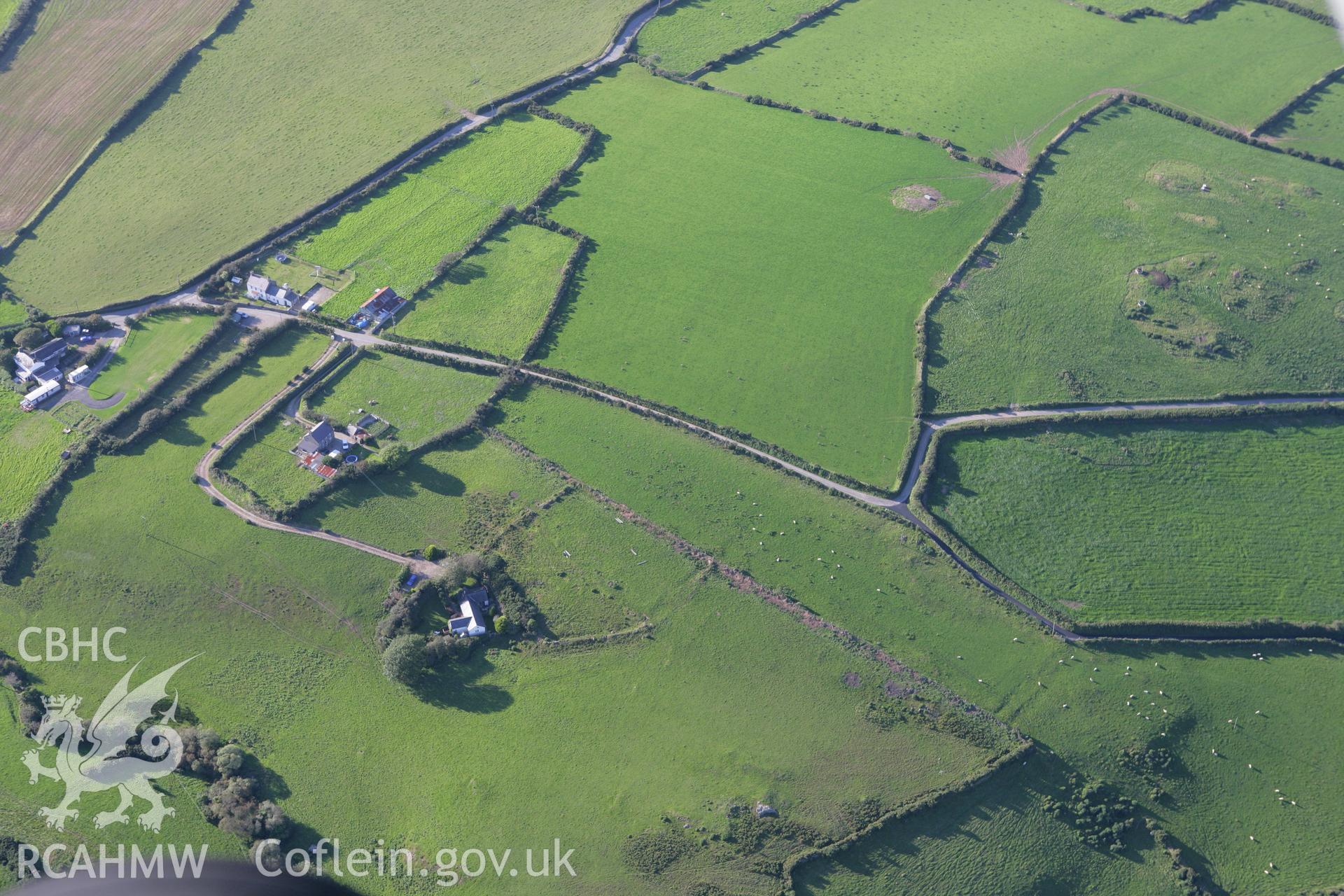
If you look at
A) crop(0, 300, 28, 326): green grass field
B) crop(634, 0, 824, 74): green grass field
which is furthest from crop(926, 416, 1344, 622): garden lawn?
crop(0, 300, 28, 326): green grass field

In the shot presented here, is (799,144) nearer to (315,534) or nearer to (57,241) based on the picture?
(315,534)

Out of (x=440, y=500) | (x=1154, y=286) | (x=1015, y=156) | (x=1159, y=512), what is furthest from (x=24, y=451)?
(x=1154, y=286)

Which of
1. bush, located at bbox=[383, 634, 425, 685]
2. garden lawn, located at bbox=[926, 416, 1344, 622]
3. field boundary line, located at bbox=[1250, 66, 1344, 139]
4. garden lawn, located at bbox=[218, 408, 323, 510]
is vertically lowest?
garden lawn, located at bbox=[926, 416, 1344, 622]

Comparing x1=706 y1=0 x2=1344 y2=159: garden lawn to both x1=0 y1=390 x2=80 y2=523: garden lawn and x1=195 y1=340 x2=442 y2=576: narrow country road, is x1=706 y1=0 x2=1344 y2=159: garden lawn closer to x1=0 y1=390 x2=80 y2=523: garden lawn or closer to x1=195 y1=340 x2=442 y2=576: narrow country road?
x1=195 y1=340 x2=442 y2=576: narrow country road

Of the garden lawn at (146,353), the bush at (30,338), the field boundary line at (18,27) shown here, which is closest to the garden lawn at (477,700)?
the garden lawn at (146,353)

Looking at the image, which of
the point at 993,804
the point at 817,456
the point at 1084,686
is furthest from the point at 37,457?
the point at 1084,686

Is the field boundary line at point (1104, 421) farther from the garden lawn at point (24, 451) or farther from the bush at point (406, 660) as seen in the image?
the garden lawn at point (24, 451)
